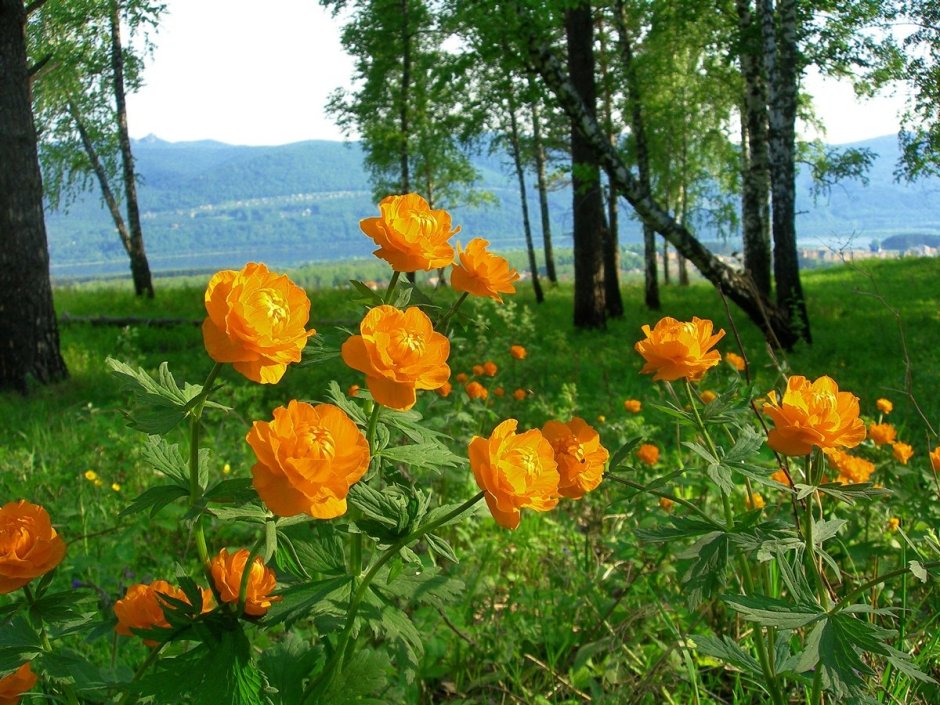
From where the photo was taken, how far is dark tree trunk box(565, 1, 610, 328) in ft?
30.3

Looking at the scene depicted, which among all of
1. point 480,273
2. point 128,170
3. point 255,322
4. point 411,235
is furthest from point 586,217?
point 128,170

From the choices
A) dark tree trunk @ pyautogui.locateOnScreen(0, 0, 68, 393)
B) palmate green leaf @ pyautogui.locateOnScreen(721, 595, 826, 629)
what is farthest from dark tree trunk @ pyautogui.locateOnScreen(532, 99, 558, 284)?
palmate green leaf @ pyautogui.locateOnScreen(721, 595, 826, 629)

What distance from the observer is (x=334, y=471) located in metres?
0.72

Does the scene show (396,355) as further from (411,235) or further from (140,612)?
(140,612)

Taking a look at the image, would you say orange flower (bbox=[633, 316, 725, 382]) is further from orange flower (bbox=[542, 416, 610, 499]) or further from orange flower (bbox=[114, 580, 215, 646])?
orange flower (bbox=[114, 580, 215, 646])

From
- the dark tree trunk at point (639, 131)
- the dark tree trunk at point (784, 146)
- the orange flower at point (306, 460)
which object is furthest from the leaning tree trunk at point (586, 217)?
the orange flower at point (306, 460)

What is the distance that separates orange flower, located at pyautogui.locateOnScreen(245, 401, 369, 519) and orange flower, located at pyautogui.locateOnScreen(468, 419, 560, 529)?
14cm

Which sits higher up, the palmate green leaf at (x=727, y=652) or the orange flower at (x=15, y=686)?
the orange flower at (x=15, y=686)

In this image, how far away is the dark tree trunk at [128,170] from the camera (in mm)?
13500

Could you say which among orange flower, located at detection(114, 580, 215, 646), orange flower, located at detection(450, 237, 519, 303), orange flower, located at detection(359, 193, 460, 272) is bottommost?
orange flower, located at detection(114, 580, 215, 646)

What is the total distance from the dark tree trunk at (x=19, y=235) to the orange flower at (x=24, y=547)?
5.71 metres

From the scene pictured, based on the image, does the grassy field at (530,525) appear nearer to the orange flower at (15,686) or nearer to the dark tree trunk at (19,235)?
the orange flower at (15,686)

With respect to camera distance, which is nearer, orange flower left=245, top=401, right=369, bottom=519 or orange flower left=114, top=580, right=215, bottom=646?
orange flower left=245, top=401, right=369, bottom=519

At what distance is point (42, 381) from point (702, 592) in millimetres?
6390
